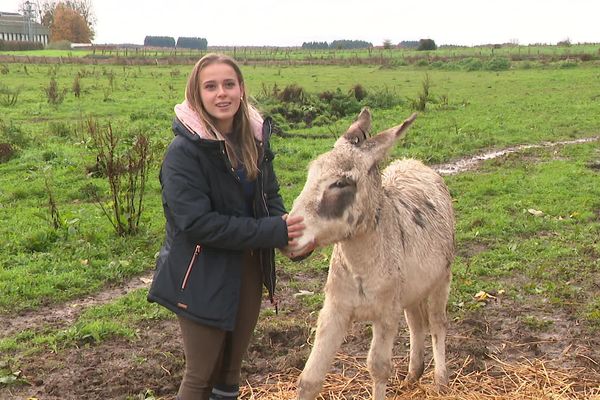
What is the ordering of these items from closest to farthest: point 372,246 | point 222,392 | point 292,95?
point 372,246 < point 222,392 < point 292,95

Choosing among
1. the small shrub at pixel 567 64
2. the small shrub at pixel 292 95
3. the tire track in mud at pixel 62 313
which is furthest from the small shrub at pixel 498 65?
the tire track in mud at pixel 62 313

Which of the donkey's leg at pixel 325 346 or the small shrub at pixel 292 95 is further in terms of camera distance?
the small shrub at pixel 292 95

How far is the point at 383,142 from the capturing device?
11.6ft

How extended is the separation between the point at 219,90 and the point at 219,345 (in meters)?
1.50

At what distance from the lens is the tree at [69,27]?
86.3 m

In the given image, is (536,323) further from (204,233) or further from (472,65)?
(472,65)

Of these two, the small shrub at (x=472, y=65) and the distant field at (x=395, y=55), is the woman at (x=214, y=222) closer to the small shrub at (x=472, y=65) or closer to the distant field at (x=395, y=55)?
the small shrub at (x=472, y=65)

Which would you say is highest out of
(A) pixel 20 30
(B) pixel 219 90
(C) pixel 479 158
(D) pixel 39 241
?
(A) pixel 20 30

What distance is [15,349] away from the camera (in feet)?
18.1

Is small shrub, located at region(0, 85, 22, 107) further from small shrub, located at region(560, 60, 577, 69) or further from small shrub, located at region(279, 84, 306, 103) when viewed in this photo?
small shrub, located at region(560, 60, 577, 69)

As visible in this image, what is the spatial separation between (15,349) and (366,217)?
3.72 meters

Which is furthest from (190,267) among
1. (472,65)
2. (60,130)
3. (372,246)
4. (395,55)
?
(395,55)

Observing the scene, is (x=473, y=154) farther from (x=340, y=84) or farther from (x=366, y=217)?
(x=340, y=84)

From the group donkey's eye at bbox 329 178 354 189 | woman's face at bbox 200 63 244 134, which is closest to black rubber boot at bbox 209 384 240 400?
donkey's eye at bbox 329 178 354 189
